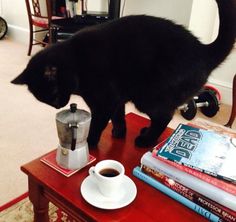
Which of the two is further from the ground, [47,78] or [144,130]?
[47,78]

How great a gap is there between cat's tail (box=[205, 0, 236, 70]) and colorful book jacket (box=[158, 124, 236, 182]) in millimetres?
245

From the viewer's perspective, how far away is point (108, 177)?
66 centimetres

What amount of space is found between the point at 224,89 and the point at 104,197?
1821 mm

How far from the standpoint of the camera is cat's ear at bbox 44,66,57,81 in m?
0.86

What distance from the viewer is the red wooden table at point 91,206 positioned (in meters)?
0.65

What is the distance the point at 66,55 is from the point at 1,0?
3482mm

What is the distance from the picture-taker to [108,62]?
89cm

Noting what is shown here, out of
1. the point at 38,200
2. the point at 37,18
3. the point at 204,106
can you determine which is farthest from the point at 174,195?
the point at 37,18

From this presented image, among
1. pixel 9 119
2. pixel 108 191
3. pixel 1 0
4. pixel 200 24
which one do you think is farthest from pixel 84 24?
pixel 108 191

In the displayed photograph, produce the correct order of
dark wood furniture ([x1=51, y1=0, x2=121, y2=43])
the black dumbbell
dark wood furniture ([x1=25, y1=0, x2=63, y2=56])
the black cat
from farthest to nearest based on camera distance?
dark wood furniture ([x1=25, y1=0, x2=63, y2=56]) → dark wood furniture ([x1=51, y1=0, x2=121, y2=43]) → the black dumbbell → the black cat

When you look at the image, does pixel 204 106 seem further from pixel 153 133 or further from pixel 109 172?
pixel 109 172

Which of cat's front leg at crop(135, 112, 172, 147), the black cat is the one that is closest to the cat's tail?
the black cat

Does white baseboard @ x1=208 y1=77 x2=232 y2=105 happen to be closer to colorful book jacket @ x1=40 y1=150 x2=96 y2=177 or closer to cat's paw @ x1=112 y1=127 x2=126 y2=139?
cat's paw @ x1=112 y1=127 x2=126 y2=139

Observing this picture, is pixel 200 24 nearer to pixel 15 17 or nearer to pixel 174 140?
pixel 174 140
